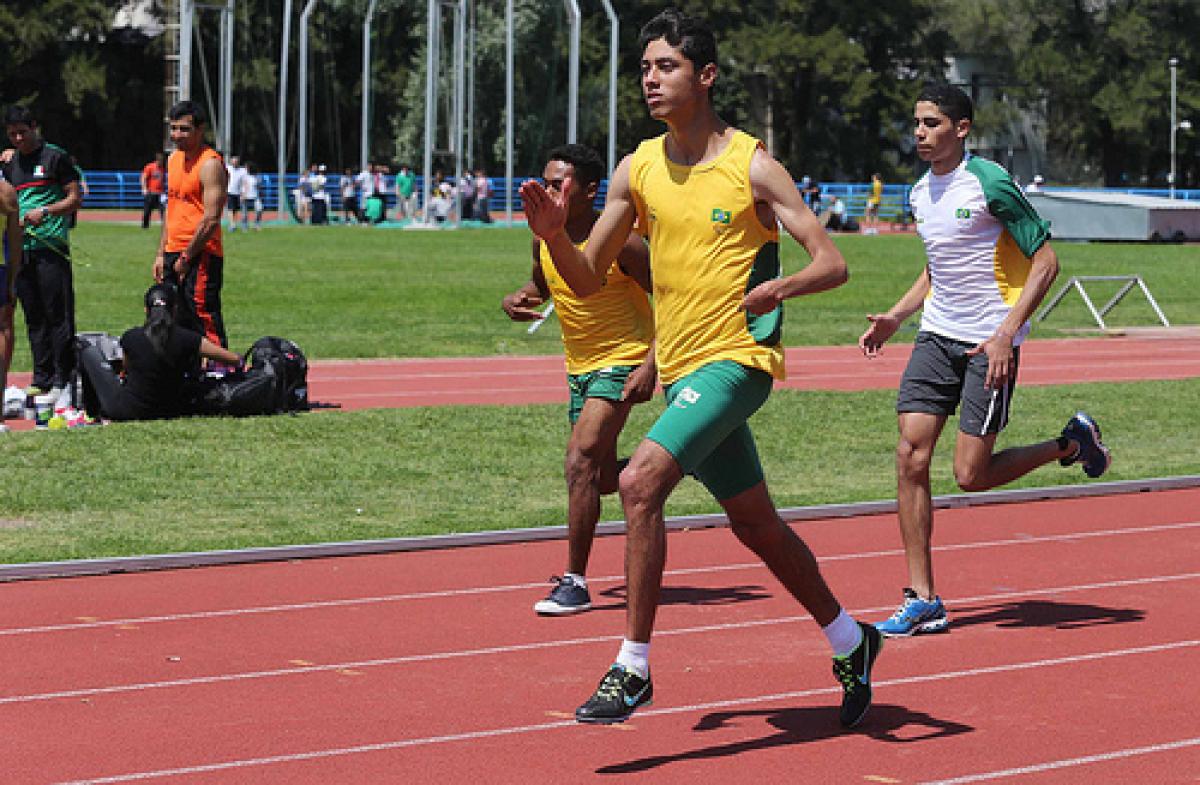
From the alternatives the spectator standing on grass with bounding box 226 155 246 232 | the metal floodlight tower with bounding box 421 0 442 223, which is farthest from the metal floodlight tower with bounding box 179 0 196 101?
the metal floodlight tower with bounding box 421 0 442 223

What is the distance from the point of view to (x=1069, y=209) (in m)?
50.4

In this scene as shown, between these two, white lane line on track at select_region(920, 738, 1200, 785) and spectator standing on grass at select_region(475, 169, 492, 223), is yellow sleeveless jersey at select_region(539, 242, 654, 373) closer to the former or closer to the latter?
white lane line on track at select_region(920, 738, 1200, 785)

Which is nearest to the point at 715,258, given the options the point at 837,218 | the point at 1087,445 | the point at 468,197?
the point at 1087,445

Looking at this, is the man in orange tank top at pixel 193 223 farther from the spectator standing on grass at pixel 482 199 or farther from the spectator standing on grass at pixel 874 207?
the spectator standing on grass at pixel 874 207

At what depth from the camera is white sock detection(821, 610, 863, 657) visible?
6.17 metres

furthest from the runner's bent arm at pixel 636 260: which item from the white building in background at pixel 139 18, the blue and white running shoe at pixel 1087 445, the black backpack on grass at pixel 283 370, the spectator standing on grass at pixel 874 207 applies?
the white building in background at pixel 139 18

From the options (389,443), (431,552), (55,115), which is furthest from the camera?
(55,115)

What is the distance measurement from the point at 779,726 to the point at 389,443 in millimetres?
7481

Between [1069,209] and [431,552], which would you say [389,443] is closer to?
[431,552]

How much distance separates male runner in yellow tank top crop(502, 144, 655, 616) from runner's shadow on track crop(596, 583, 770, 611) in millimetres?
230

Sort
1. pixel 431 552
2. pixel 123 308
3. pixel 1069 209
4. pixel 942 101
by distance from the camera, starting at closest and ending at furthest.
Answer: pixel 942 101, pixel 431 552, pixel 123 308, pixel 1069 209

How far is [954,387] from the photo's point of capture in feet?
26.1

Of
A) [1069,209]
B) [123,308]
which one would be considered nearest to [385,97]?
[1069,209]

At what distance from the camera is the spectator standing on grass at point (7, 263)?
1261cm
